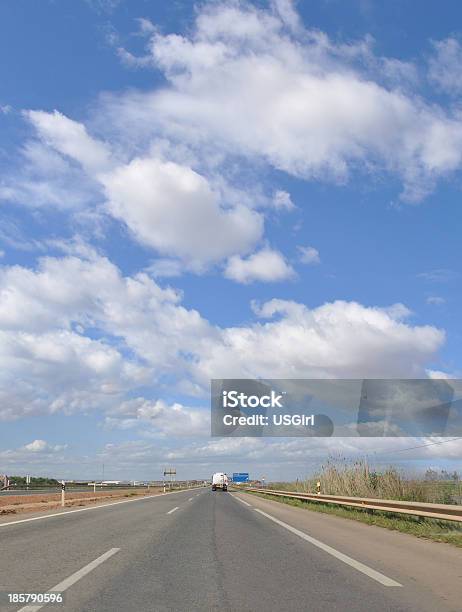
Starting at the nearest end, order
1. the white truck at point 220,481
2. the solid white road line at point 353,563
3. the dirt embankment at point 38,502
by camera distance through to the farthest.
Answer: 1. the solid white road line at point 353,563
2. the dirt embankment at point 38,502
3. the white truck at point 220,481

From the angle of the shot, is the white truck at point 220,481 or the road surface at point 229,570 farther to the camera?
the white truck at point 220,481

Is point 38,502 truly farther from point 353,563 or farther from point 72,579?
point 72,579

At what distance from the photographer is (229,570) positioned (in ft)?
28.3

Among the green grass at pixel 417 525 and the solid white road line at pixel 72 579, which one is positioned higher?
the solid white road line at pixel 72 579

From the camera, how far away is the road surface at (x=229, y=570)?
258 inches

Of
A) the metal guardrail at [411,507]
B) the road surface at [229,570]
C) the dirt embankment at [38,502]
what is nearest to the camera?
the road surface at [229,570]

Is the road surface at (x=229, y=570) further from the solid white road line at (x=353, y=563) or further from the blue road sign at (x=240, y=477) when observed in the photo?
the blue road sign at (x=240, y=477)

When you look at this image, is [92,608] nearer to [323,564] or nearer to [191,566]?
[191,566]

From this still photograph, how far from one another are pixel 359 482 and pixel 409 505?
11572 millimetres

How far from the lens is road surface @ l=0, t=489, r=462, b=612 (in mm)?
6547

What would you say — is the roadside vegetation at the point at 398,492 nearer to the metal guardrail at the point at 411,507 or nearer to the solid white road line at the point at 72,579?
the metal guardrail at the point at 411,507

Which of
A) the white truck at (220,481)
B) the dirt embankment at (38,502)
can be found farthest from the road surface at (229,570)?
the white truck at (220,481)

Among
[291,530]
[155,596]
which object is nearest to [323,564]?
[155,596]

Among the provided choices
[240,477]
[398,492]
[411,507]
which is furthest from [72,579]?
[240,477]
